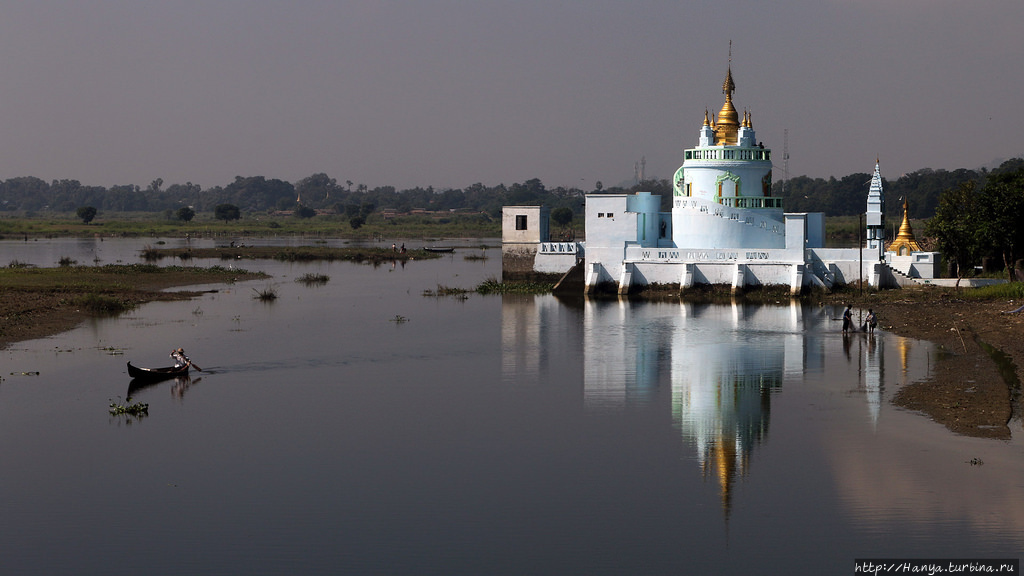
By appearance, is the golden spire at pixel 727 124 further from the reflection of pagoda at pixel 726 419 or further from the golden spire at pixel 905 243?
the reflection of pagoda at pixel 726 419

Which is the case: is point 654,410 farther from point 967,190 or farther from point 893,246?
point 967,190

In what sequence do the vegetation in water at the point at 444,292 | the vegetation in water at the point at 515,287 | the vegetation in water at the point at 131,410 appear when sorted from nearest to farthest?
the vegetation in water at the point at 131,410, the vegetation in water at the point at 444,292, the vegetation in water at the point at 515,287

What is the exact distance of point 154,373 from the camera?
29.4 meters

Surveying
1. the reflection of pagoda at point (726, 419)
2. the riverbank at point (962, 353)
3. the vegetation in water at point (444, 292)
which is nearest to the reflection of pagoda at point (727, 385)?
the reflection of pagoda at point (726, 419)

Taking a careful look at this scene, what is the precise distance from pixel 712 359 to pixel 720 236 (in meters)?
21.5

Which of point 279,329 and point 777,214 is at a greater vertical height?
point 777,214

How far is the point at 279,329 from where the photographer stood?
4125 cm

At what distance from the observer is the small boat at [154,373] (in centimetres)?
2903

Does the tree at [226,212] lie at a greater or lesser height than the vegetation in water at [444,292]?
greater

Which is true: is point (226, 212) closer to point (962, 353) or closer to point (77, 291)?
point (77, 291)

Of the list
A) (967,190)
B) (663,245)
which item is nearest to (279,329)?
(663,245)

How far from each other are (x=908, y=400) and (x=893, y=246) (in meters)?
30.6

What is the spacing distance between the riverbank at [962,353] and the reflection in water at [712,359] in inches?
40.4

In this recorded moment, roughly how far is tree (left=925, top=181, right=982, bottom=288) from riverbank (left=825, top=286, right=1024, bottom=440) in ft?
15.9
